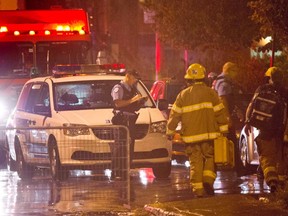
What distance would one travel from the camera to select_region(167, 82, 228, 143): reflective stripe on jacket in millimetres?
13281

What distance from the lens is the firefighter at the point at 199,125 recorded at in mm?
13289

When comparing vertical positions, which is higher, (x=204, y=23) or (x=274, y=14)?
(x=204, y=23)

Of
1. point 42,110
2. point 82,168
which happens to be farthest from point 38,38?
point 82,168

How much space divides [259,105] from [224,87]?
121 inches

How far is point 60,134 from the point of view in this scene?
1516cm

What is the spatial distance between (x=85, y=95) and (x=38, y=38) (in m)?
7.50

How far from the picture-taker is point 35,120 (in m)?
17.5

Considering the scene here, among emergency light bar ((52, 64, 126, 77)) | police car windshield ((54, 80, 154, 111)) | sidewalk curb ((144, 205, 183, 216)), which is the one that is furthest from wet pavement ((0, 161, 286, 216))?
emergency light bar ((52, 64, 126, 77))

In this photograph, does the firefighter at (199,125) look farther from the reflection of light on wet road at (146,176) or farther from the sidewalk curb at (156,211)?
the reflection of light on wet road at (146,176)

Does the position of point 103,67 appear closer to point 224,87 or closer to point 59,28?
point 224,87

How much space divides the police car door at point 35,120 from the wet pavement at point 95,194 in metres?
0.39

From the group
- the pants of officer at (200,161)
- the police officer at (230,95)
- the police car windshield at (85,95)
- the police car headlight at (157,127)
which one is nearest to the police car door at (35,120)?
the police car windshield at (85,95)

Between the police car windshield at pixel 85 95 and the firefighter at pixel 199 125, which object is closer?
the firefighter at pixel 199 125

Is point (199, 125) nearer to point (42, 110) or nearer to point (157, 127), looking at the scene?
point (157, 127)
